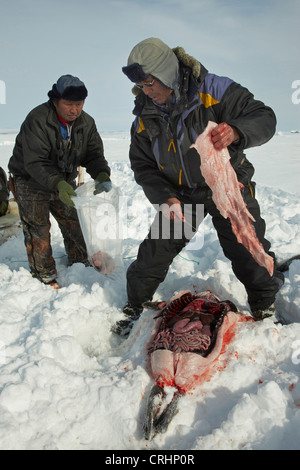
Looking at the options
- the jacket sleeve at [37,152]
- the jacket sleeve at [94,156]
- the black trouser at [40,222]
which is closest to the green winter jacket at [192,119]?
the jacket sleeve at [37,152]

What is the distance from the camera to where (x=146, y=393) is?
2.20 meters

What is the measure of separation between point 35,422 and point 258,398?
120 cm

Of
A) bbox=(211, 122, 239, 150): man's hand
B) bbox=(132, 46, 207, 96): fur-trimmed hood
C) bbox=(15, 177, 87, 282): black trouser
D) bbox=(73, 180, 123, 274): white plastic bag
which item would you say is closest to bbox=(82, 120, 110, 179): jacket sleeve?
bbox=(73, 180, 123, 274): white plastic bag

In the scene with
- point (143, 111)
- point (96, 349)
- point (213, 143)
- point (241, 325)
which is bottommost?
point (96, 349)

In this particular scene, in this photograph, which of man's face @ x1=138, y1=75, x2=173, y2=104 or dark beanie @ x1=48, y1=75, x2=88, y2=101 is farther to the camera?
dark beanie @ x1=48, y1=75, x2=88, y2=101

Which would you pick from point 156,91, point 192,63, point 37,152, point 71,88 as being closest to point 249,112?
point 192,63

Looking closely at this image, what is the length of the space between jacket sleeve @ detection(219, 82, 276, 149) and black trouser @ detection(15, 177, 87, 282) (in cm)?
210

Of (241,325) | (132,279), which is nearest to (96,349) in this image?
(132,279)

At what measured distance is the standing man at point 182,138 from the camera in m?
2.29

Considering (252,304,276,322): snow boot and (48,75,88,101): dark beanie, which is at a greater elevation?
(48,75,88,101): dark beanie

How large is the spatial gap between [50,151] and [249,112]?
1995 millimetres

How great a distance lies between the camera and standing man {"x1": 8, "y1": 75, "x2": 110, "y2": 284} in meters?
3.35

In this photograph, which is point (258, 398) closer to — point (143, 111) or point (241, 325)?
point (241, 325)

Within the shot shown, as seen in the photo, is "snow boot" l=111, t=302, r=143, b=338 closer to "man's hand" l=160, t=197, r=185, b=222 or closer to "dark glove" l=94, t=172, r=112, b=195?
"man's hand" l=160, t=197, r=185, b=222
